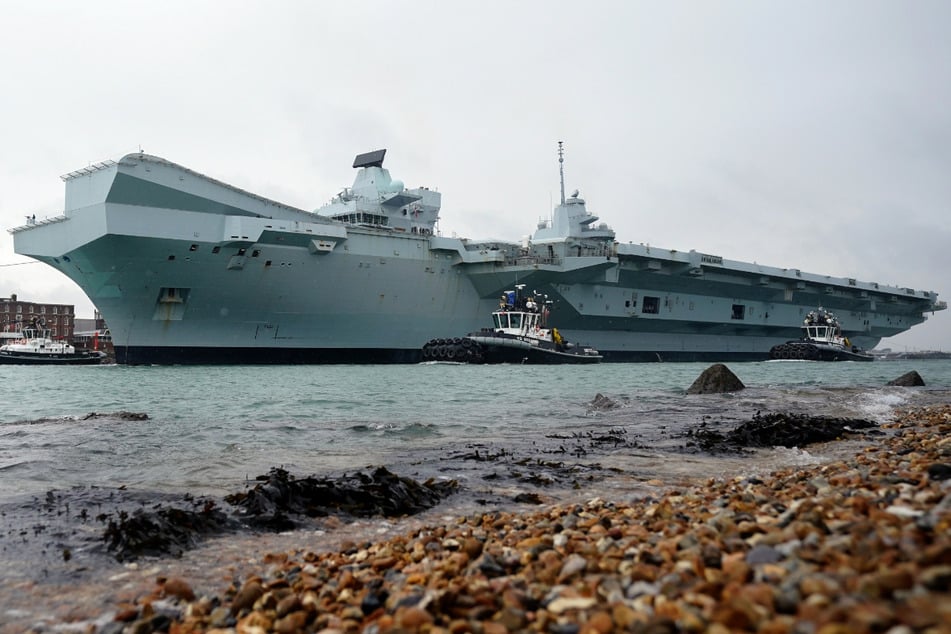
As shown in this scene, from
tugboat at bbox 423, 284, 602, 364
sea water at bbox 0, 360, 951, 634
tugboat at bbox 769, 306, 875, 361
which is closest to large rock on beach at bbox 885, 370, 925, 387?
sea water at bbox 0, 360, 951, 634

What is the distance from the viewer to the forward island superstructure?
32.1 metres

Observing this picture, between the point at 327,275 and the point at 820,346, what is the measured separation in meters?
36.8

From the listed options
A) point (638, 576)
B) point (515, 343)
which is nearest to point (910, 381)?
point (515, 343)

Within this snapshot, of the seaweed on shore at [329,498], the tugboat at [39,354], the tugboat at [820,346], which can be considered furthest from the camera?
the tugboat at [820,346]

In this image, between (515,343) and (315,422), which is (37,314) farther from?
(315,422)

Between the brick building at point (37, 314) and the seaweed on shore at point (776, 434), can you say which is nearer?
the seaweed on shore at point (776, 434)

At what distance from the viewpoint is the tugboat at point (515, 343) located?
3938cm

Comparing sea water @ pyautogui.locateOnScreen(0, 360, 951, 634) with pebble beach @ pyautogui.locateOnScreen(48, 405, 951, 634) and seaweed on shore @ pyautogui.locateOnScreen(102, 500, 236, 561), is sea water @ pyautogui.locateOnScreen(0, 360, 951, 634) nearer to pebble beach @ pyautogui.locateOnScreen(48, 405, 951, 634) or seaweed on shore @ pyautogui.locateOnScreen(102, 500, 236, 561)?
seaweed on shore @ pyautogui.locateOnScreen(102, 500, 236, 561)

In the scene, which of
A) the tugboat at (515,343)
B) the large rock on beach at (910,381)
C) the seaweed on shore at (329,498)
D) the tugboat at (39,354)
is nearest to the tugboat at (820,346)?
the tugboat at (515,343)

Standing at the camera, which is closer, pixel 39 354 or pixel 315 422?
pixel 315 422

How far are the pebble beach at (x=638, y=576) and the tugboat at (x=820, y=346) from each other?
52359mm

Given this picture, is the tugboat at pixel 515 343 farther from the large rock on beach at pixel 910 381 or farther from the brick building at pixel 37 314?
the brick building at pixel 37 314

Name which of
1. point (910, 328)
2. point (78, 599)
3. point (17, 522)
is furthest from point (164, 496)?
point (910, 328)

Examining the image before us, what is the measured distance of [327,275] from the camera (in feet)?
120
